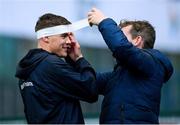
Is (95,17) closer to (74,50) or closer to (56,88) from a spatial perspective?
(74,50)

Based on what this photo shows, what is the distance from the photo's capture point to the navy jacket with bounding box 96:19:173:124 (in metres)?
3.74

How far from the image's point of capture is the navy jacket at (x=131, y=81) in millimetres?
3740

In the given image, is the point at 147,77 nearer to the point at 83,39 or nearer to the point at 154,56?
the point at 154,56

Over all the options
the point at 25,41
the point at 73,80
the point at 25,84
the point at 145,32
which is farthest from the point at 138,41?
the point at 25,41

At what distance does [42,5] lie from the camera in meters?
7.75

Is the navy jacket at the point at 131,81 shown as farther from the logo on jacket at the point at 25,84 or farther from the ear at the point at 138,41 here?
the logo on jacket at the point at 25,84

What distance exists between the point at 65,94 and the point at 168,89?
5077mm

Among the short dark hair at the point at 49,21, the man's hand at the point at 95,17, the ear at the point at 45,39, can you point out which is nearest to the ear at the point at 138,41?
the man's hand at the point at 95,17

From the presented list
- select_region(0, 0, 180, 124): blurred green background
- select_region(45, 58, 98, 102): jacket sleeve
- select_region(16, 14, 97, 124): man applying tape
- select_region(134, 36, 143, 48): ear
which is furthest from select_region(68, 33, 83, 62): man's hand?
select_region(0, 0, 180, 124): blurred green background

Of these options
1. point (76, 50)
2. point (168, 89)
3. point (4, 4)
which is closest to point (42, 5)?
point (4, 4)

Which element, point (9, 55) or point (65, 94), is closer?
point (65, 94)

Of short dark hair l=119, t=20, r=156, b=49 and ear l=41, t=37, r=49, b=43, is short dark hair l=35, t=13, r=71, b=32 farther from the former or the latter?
short dark hair l=119, t=20, r=156, b=49

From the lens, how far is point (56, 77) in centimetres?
383

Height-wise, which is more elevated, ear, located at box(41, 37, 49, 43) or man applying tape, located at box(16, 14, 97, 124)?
ear, located at box(41, 37, 49, 43)
